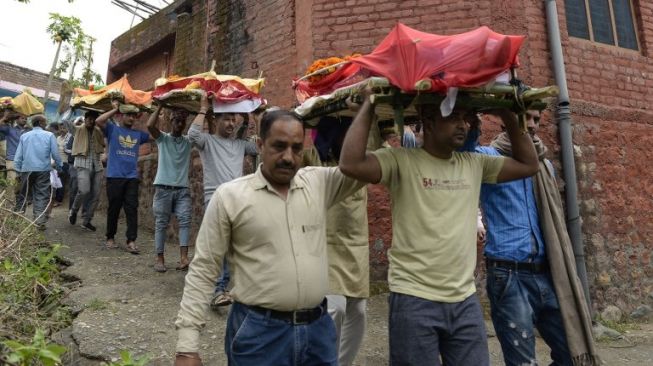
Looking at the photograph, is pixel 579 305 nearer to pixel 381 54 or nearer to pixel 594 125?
pixel 381 54

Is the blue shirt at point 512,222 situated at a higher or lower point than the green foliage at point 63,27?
lower

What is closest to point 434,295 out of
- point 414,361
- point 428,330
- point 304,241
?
point 428,330

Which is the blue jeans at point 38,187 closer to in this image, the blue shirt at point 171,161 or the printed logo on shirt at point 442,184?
the blue shirt at point 171,161

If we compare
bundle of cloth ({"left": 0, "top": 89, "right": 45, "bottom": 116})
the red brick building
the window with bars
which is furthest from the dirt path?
the window with bars

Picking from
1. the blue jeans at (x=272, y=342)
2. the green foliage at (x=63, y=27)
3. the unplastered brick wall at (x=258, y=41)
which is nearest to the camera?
the blue jeans at (x=272, y=342)

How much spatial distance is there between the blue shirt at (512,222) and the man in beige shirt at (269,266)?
1198 mm

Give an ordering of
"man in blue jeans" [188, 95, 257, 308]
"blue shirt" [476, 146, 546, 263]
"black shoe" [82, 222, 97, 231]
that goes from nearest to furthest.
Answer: "blue shirt" [476, 146, 546, 263], "man in blue jeans" [188, 95, 257, 308], "black shoe" [82, 222, 97, 231]

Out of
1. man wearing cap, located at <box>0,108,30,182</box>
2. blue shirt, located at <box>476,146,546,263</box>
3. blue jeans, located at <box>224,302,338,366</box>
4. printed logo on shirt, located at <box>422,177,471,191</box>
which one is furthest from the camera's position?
man wearing cap, located at <box>0,108,30,182</box>

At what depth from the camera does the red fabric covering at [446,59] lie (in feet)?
6.40

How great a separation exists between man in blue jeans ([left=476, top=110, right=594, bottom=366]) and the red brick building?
235 centimetres

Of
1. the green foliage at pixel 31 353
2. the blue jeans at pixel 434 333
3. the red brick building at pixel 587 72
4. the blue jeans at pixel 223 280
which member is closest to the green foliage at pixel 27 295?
the green foliage at pixel 31 353

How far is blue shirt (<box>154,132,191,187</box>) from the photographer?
16.1 ft

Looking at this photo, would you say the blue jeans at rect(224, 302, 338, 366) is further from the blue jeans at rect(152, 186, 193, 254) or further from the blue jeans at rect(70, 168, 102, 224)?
the blue jeans at rect(70, 168, 102, 224)

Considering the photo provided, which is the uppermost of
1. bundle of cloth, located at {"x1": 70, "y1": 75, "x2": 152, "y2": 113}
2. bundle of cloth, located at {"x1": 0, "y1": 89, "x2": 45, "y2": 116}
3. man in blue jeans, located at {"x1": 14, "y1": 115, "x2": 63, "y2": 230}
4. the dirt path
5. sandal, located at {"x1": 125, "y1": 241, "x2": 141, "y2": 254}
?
bundle of cloth, located at {"x1": 0, "y1": 89, "x2": 45, "y2": 116}
